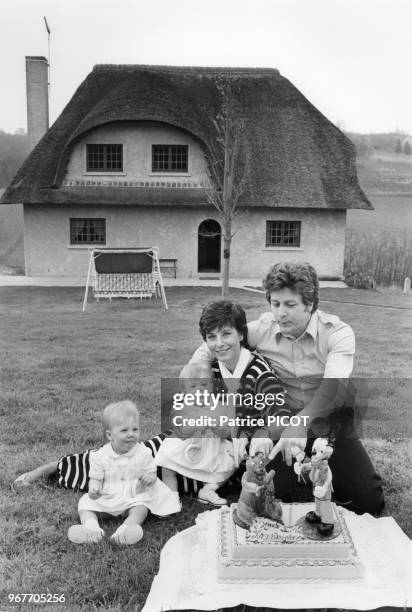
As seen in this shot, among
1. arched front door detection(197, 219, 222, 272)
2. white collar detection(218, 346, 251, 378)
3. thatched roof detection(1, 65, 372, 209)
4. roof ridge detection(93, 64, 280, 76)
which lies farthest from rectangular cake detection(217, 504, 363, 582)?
roof ridge detection(93, 64, 280, 76)

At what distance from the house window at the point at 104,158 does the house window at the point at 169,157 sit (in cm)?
26

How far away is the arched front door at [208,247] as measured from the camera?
4.33m

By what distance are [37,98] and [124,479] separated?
8.19 feet

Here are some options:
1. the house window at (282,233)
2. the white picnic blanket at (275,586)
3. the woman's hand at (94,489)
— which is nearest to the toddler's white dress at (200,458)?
the woman's hand at (94,489)

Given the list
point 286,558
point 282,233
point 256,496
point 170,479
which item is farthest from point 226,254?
point 286,558

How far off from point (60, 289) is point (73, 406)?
87cm

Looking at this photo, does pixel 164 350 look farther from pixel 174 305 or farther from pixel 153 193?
pixel 153 193

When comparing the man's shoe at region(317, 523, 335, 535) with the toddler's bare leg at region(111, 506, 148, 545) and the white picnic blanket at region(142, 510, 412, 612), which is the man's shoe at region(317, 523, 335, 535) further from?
the toddler's bare leg at region(111, 506, 148, 545)

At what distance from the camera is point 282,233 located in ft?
15.4

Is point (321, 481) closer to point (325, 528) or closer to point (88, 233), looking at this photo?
point (325, 528)

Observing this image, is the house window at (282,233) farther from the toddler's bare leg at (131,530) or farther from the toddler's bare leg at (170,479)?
the toddler's bare leg at (131,530)

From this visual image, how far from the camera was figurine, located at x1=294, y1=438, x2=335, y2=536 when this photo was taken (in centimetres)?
237

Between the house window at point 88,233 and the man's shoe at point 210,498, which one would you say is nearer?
the man's shoe at point 210,498

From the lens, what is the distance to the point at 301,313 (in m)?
2.96
